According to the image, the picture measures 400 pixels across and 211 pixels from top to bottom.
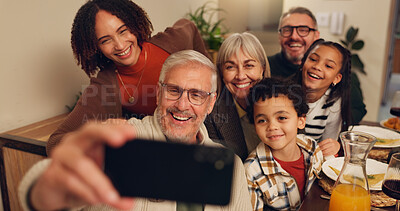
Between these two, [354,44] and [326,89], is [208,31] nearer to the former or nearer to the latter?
[326,89]

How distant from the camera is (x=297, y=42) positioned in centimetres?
168

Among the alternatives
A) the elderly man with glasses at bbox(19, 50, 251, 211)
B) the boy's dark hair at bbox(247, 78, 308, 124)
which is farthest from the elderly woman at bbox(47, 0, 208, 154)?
the boy's dark hair at bbox(247, 78, 308, 124)

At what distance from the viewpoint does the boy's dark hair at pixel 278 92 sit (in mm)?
1174

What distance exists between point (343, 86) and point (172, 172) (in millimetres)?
1309

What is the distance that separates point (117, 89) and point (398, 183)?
3.34ft

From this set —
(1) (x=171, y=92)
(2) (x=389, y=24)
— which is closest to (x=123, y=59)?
(1) (x=171, y=92)

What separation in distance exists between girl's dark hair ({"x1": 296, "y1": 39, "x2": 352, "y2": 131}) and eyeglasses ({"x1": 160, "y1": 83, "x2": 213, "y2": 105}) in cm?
58

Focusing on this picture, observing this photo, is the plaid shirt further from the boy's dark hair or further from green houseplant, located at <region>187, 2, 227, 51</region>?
green houseplant, located at <region>187, 2, 227, 51</region>

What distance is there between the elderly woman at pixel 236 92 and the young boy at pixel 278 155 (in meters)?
0.12

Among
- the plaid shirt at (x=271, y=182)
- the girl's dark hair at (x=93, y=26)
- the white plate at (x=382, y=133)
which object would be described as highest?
the girl's dark hair at (x=93, y=26)

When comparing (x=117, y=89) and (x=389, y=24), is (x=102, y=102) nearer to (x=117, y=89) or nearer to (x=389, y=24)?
(x=117, y=89)

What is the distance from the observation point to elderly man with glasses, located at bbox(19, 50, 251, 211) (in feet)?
1.18

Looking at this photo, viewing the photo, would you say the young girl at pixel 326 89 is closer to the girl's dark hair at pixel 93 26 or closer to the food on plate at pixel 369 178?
the food on plate at pixel 369 178

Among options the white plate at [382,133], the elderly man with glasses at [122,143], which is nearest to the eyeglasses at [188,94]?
the elderly man with glasses at [122,143]
